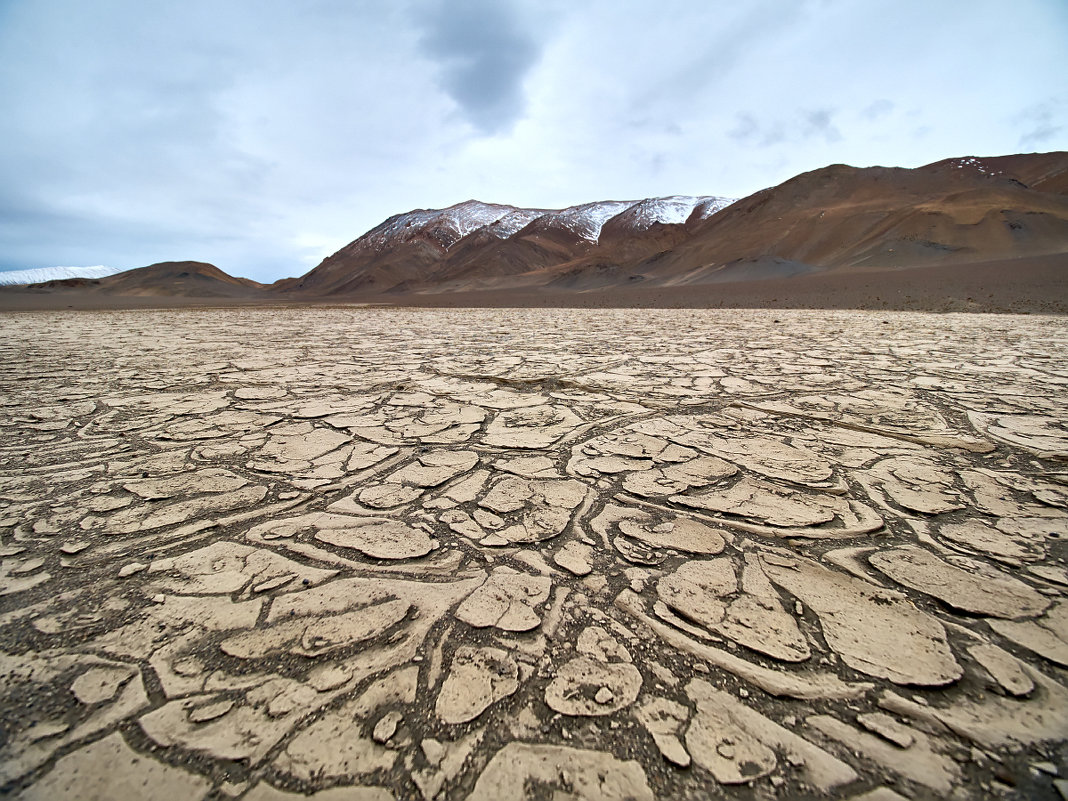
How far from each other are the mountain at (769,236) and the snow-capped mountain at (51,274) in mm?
91198

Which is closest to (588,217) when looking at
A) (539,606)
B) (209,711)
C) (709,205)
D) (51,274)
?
(709,205)

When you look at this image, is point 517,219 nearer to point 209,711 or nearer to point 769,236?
point 769,236

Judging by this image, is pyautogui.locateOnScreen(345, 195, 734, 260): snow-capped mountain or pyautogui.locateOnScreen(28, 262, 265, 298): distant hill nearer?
pyautogui.locateOnScreen(28, 262, 265, 298): distant hill

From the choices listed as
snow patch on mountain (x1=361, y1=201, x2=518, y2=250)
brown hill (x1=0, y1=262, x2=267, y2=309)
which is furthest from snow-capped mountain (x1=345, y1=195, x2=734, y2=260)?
brown hill (x1=0, y1=262, x2=267, y2=309)

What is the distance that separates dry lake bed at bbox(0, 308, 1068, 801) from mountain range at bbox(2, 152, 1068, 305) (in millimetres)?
12417

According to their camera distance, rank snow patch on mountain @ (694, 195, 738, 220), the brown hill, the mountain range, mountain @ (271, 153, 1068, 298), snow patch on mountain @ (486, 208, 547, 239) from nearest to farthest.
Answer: the mountain range, mountain @ (271, 153, 1068, 298), the brown hill, snow patch on mountain @ (694, 195, 738, 220), snow patch on mountain @ (486, 208, 547, 239)

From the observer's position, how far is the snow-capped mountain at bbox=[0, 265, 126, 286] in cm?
10670

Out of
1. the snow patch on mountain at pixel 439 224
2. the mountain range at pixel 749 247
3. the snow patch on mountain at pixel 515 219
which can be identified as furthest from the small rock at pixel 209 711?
the snow patch on mountain at pixel 439 224

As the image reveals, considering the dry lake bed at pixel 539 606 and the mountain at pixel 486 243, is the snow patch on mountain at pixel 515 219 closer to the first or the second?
the mountain at pixel 486 243

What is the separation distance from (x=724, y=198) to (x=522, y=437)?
74736mm

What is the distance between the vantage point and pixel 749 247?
1271 inches

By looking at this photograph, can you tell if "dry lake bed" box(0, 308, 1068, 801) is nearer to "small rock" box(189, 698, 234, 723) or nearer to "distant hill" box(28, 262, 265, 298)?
"small rock" box(189, 698, 234, 723)

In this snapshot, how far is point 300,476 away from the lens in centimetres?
154

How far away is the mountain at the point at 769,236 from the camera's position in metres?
23.2
